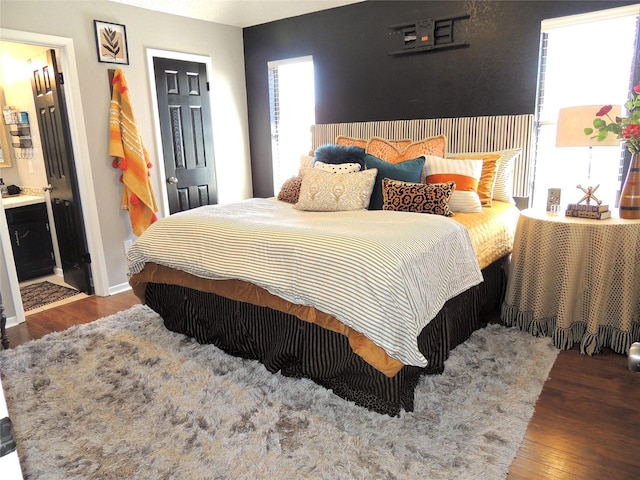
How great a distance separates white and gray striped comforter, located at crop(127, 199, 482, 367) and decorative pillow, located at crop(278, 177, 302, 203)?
556mm

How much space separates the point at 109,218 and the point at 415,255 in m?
2.92

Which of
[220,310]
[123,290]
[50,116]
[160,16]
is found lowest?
[123,290]

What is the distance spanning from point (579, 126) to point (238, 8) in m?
3.35

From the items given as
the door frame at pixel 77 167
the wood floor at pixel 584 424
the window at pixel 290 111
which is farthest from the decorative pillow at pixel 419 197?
the door frame at pixel 77 167

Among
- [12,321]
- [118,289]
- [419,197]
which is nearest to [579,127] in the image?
[419,197]

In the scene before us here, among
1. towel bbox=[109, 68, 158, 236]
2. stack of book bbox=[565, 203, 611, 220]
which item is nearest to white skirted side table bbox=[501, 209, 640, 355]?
stack of book bbox=[565, 203, 611, 220]

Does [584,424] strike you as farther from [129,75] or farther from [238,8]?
[238,8]

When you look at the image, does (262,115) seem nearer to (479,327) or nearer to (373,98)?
(373,98)

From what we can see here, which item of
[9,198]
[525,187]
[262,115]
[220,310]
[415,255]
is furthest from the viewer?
[262,115]

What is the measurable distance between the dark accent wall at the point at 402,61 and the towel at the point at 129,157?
1503 mm

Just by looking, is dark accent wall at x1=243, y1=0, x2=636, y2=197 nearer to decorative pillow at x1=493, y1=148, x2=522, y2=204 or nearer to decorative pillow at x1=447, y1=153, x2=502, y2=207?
decorative pillow at x1=493, y1=148, x2=522, y2=204

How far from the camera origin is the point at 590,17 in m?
2.89

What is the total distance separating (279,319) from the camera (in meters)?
2.31

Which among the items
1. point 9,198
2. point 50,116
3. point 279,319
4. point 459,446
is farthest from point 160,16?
point 459,446
